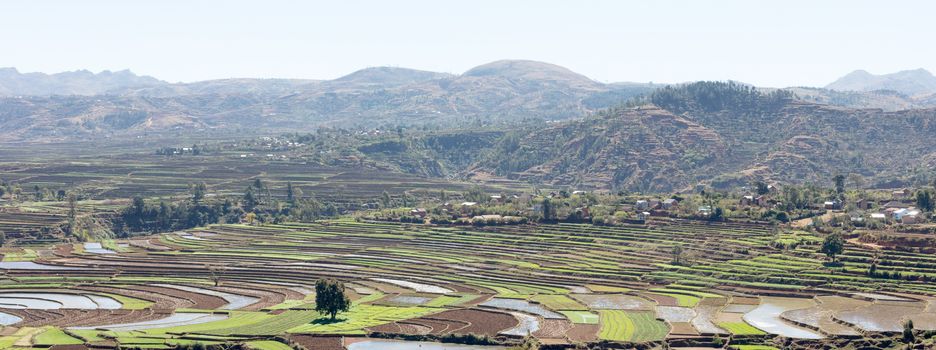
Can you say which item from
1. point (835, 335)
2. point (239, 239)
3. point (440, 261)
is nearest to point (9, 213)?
point (239, 239)

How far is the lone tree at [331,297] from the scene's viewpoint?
7388 cm

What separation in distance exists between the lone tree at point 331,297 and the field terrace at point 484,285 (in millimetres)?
1361

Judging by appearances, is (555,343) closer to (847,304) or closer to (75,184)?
(847,304)

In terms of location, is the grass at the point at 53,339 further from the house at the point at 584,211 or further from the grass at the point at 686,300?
the house at the point at 584,211

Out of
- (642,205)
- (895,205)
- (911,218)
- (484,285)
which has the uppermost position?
(895,205)

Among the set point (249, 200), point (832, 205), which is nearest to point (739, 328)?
point (832, 205)

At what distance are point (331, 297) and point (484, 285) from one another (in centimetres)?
2052

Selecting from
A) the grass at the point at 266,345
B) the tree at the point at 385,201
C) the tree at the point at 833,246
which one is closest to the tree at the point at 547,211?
the tree at the point at 385,201

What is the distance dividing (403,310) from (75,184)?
11304 centimetres

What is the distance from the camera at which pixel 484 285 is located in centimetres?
9138

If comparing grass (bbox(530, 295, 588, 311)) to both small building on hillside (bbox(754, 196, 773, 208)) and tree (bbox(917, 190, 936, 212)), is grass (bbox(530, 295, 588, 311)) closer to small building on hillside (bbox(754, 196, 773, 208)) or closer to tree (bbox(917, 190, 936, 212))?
small building on hillside (bbox(754, 196, 773, 208))

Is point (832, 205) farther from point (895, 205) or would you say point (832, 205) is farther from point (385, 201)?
point (385, 201)

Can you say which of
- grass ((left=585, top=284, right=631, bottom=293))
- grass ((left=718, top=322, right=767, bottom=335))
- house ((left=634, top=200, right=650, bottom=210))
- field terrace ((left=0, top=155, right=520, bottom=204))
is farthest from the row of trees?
grass ((left=718, top=322, right=767, bottom=335))

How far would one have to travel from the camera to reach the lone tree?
73875mm
